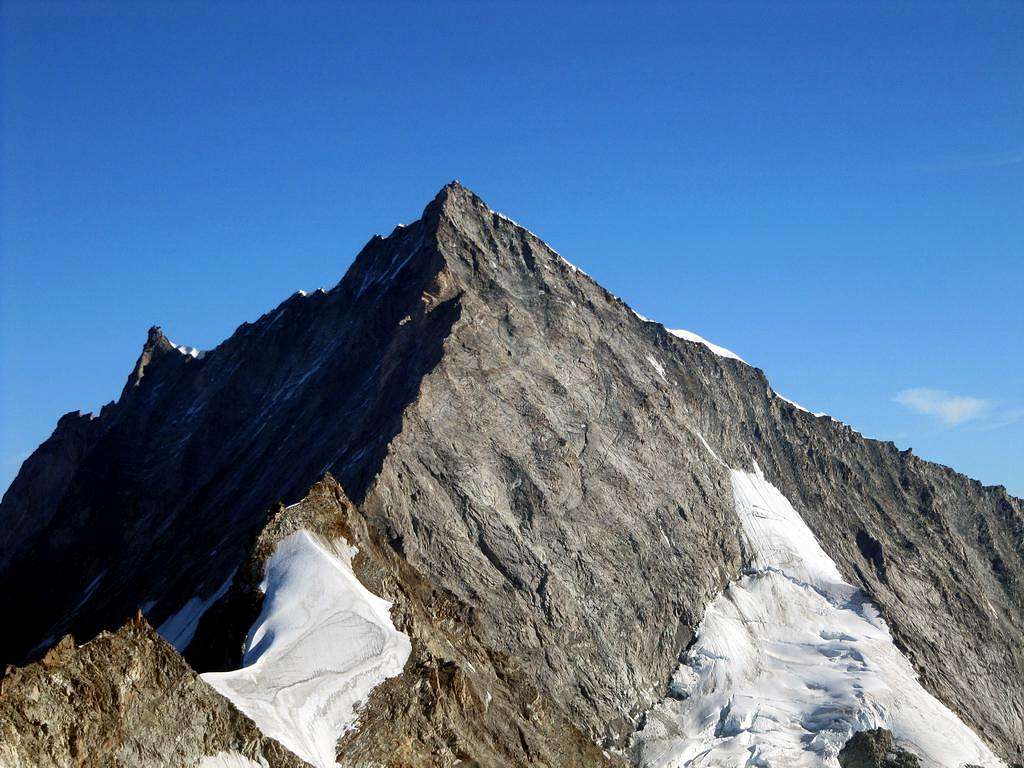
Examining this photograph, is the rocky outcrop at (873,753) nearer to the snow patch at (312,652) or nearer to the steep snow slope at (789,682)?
the steep snow slope at (789,682)

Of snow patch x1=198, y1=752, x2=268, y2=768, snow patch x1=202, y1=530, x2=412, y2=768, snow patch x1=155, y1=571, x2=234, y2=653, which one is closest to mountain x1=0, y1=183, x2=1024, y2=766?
snow patch x1=202, y1=530, x2=412, y2=768

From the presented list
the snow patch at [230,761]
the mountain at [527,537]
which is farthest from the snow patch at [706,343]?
the snow patch at [230,761]

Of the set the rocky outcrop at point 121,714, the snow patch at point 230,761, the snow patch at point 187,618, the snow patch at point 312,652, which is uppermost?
the snow patch at point 187,618

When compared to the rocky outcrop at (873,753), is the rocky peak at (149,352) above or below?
above

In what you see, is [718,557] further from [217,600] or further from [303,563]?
[303,563]

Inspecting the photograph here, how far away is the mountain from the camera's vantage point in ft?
201

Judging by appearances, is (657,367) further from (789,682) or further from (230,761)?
(230,761)

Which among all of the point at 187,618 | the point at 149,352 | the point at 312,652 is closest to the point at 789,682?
the point at 187,618

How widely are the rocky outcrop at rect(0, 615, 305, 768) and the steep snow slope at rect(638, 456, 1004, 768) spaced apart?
163 ft

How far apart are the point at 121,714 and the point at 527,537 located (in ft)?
181

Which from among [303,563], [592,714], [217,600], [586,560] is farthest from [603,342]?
[303,563]

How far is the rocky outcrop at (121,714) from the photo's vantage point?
113ft

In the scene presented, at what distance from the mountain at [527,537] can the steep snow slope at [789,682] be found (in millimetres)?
257

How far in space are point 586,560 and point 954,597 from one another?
43.6 meters
